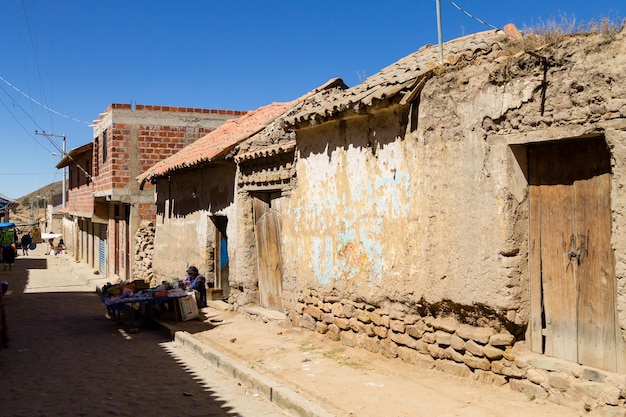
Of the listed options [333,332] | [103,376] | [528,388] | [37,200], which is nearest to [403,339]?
[333,332]

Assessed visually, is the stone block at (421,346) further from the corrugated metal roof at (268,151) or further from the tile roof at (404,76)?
the corrugated metal roof at (268,151)

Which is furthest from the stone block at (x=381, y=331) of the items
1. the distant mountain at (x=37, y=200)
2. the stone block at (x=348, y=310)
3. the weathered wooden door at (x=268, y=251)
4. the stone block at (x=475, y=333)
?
the distant mountain at (x=37, y=200)

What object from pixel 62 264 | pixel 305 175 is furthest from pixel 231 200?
pixel 62 264

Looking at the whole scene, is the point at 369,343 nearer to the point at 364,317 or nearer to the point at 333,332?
the point at 364,317

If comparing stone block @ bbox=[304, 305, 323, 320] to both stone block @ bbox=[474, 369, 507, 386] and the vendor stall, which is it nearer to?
stone block @ bbox=[474, 369, 507, 386]

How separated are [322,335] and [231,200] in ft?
13.6

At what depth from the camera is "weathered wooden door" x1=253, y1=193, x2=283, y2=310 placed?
36.0ft

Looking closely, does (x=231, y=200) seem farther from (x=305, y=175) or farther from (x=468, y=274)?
(x=468, y=274)

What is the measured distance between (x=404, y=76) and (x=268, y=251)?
485 centimetres

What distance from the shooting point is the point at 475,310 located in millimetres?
6301

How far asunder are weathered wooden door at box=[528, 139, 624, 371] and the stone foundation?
0.81 feet

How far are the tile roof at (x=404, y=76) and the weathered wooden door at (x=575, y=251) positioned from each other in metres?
1.49

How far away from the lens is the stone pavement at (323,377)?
5645 millimetres

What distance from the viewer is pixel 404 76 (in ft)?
24.4
